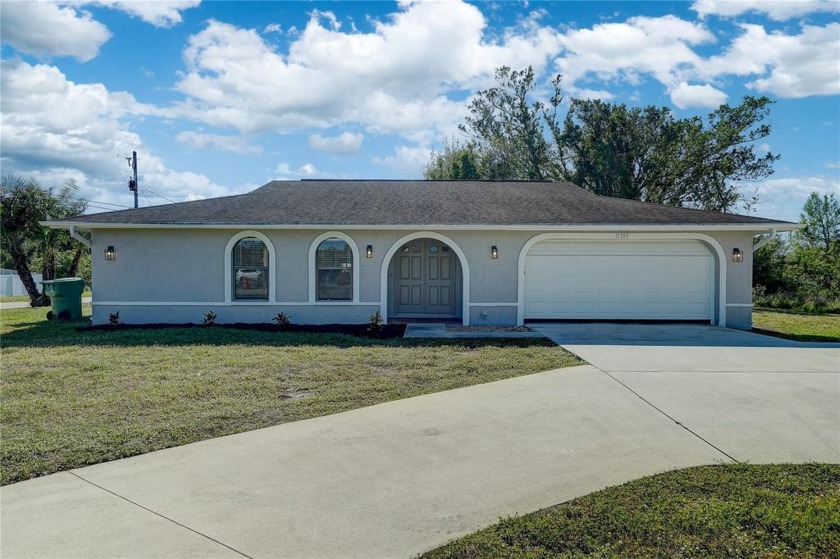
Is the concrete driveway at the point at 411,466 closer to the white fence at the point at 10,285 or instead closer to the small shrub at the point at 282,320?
the small shrub at the point at 282,320

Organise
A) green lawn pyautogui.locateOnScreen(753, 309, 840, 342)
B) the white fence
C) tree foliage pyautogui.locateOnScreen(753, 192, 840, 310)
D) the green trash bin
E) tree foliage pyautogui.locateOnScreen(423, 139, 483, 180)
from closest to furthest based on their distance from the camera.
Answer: green lawn pyautogui.locateOnScreen(753, 309, 840, 342), the green trash bin, tree foliage pyautogui.locateOnScreen(753, 192, 840, 310), the white fence, tree foliage pyautogui.locateOnScreen(423, 139, 483, 180)

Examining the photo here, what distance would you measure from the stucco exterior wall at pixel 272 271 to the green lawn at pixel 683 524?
A: 8985 mm

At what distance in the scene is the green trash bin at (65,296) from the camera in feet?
46.3

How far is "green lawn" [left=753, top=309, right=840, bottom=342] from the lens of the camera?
11938 mm

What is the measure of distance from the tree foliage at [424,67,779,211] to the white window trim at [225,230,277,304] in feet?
65.2

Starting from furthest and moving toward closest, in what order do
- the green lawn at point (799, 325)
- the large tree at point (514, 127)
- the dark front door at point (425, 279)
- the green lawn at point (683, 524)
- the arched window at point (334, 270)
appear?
the large tree at point (514, 127), the dark front door at point (425, 279), the arched window at point (334, 270), the green lawn at point (799, 325), the green lawn at point (683, 524)

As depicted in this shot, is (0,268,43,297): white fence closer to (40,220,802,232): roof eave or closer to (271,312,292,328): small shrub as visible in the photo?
(40,220,802,232): roof eave

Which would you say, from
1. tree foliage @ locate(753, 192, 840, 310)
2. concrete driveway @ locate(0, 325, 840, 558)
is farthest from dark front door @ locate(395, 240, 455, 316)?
tree foliage @ locate(753, 192, 840, 310)

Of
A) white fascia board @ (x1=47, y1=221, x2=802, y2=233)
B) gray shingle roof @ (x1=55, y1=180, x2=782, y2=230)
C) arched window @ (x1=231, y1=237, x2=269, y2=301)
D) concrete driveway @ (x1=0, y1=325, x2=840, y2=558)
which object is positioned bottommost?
concrete driveway @ (x1=0, y1=325, x2=840, y2=558)

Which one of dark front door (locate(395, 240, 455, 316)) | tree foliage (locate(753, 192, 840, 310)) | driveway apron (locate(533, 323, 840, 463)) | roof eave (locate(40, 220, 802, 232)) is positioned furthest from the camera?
Answer: tree foliage (locate(753, 192, 840, 310))

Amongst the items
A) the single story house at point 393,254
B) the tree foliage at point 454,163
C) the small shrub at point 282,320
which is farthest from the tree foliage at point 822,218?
the small shrub at point 282,320

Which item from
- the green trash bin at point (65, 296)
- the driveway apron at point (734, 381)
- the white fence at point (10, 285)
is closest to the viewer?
the driveway apron at point (734, 381)

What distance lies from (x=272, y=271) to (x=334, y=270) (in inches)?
57.8

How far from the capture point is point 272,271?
12.7 meters
